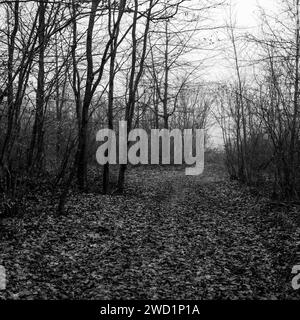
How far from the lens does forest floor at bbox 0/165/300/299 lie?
5816 mm

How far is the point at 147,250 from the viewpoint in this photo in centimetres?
791

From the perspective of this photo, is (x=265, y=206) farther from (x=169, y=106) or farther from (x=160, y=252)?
(x=169, y=106)

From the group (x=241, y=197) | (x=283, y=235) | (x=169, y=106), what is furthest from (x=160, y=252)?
(x=169, y=106)

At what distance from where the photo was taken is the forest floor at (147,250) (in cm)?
582

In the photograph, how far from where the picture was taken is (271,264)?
686 centimetres

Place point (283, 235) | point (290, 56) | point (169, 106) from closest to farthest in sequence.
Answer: point (283, 235) → point (290, 56) → point (169, 106)

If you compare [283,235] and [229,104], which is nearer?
[283,235]

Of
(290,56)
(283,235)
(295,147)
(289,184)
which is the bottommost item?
(283,235)

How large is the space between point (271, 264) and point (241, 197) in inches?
317

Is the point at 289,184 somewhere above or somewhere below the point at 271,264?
above
